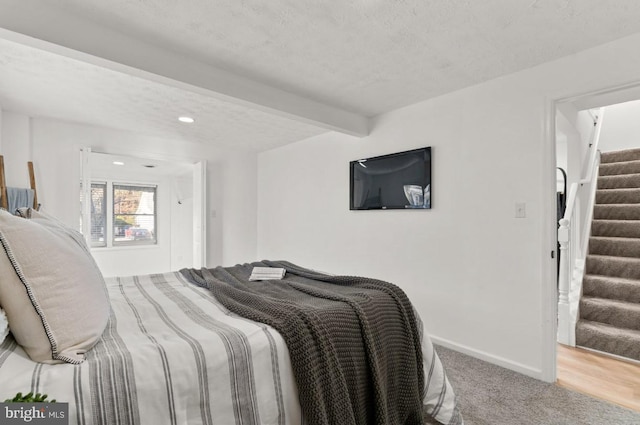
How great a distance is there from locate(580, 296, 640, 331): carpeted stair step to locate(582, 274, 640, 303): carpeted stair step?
0.05 meters

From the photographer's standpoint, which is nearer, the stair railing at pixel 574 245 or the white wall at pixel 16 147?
the stair railing at pixel 574 245

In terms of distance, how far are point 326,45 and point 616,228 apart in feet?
12.3

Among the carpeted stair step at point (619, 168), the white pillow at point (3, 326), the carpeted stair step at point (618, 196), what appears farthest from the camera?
the carpeted stair step at point (619, 168)

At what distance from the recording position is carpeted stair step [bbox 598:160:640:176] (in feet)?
13.5

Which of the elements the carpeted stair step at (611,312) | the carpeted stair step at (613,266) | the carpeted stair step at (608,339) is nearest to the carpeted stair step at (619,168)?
the carpeted stair step at (613,266)

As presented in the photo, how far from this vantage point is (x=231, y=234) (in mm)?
4965

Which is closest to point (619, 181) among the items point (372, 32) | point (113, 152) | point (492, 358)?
point (492, 358)

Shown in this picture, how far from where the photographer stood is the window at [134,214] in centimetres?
609

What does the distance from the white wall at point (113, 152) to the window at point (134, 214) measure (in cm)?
233

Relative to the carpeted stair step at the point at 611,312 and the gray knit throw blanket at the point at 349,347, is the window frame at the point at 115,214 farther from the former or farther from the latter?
the carpeted stair step at the point at 611,312

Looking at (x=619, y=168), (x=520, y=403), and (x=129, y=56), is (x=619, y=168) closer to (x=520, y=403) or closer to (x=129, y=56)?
(x=520, y=403)

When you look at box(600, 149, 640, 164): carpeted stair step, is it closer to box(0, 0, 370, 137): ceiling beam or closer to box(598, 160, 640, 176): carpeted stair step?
box(598, 160, 640, 176): carpeted stair step

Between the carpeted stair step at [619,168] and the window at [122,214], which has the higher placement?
the carpeted stair step at [619,168]

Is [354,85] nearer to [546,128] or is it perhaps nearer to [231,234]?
[546,128]
